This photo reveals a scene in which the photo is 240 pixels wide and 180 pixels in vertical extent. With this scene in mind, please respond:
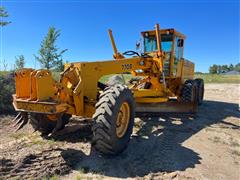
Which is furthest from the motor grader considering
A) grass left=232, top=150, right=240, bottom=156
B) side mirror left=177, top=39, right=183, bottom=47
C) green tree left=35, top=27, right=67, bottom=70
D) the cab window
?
green tree left=35, top=27, right=67, bottom=70

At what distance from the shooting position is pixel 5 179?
3.40 meters

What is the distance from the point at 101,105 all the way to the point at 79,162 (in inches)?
42.1

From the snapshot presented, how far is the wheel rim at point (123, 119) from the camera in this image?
4.61 meters

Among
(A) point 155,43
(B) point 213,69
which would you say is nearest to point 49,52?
(A) point 155,43

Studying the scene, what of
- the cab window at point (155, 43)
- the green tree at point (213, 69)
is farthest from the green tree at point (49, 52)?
the green tree at point (213, 69)

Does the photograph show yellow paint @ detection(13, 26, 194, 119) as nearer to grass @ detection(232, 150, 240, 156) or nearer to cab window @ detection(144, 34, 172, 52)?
cab window @ detection(144, 34, 172, 52)

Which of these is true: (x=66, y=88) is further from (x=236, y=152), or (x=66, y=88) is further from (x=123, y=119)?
(x=236, y=152)

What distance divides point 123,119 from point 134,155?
0.75m

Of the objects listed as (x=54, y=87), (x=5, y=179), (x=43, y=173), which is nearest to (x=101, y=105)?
(x=54, y=87)

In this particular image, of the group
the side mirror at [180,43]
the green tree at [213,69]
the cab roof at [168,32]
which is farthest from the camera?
the green tree at [213,69]

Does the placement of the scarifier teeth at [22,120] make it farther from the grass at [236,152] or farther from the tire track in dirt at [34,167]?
the grass at [236,152]

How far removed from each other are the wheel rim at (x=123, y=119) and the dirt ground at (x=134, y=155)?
16.3 inches

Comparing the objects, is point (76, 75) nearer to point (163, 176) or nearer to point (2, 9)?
point (163, 176)

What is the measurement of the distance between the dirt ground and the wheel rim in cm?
41
